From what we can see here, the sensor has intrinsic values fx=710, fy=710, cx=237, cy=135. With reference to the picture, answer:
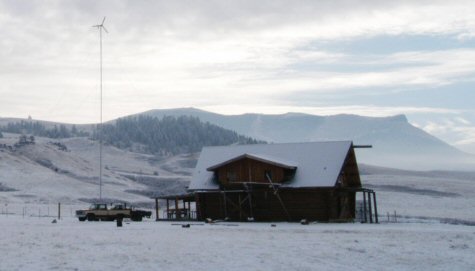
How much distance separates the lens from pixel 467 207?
83562 mm

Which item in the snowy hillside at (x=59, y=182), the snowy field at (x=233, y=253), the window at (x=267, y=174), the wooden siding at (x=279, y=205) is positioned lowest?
the snowy field at (x=233, y=253)

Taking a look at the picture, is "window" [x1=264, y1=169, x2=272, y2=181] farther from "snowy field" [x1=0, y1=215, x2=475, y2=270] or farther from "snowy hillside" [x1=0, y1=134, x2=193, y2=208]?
"snowy hillside" [x1=0, y1=134, x2=193, y2=208]

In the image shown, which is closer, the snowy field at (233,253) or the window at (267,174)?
the snowy field at (233,253)

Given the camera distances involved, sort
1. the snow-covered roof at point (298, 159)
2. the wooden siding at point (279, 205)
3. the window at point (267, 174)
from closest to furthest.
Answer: the wooden siding at point (279, 205) < the snow-covered roof at point (298, 159) < the window at point (267, 174)

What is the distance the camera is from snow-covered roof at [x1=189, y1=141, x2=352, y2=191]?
53.6 m

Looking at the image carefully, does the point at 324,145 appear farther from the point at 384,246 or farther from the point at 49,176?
the point at 49,176

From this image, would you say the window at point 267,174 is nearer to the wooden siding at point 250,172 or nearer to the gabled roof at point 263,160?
the wooden siding at point 250,172

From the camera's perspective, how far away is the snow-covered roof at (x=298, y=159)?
176 feet

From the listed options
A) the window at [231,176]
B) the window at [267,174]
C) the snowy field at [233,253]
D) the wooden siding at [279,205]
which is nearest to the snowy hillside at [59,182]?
the wooden siding at [279,205]

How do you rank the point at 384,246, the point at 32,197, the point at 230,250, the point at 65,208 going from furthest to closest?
1. the point at 32,197
2. the point at 65,208
3. the point at 384,246
4. the point at 230,250

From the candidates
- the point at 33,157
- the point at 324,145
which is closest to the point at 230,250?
the point at 324,145

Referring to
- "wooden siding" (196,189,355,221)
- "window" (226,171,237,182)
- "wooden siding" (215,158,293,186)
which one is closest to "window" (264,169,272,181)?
"wooden siding" (215,158,293,186)

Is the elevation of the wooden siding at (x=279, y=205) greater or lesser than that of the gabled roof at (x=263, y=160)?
Answer: lesser

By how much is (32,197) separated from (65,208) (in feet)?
49.6
